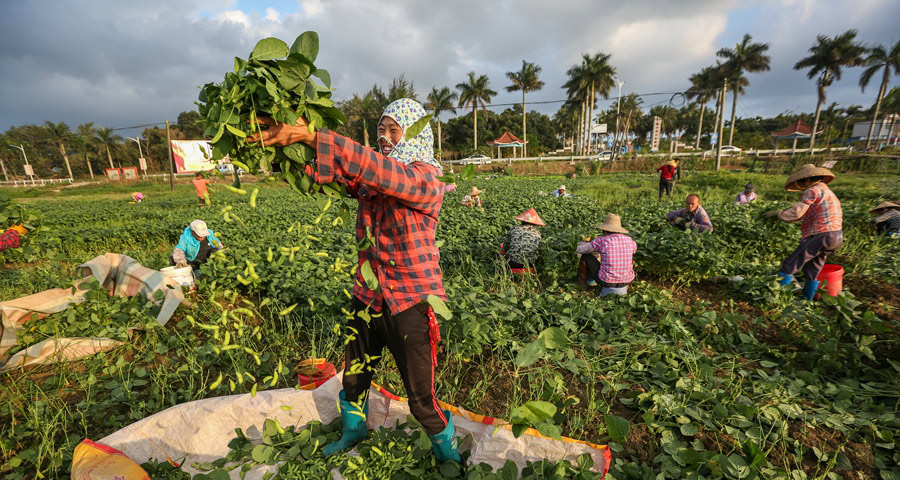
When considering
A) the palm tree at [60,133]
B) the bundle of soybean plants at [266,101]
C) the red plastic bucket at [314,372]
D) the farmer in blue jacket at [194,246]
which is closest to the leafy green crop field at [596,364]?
the red plastic bucket at [314,372]

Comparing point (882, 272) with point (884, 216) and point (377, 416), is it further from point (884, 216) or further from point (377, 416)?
point (377, 416)

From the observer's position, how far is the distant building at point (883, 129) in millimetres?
39531

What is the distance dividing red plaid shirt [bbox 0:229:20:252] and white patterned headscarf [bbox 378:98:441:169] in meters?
4.44

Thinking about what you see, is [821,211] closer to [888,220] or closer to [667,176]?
[888,220]

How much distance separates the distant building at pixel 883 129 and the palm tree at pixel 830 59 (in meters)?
6.66

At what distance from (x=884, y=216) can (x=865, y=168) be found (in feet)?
74.8

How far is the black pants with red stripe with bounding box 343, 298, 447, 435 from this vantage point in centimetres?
175

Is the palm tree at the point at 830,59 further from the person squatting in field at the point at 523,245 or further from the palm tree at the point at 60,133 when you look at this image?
the palm tree at the point at 60,133

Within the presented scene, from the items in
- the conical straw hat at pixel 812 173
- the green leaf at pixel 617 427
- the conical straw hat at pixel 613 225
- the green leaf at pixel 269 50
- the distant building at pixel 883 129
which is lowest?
the green leaf at pixel 617 427

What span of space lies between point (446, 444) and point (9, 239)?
15.7 ft

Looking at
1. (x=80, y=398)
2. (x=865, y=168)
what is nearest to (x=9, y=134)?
(x=80, y=398)

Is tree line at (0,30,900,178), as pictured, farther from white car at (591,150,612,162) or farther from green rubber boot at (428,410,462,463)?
green rubber boot at (428,410,462,463)

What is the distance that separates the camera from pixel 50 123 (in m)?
46.6

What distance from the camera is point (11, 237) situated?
3459 millimetres
